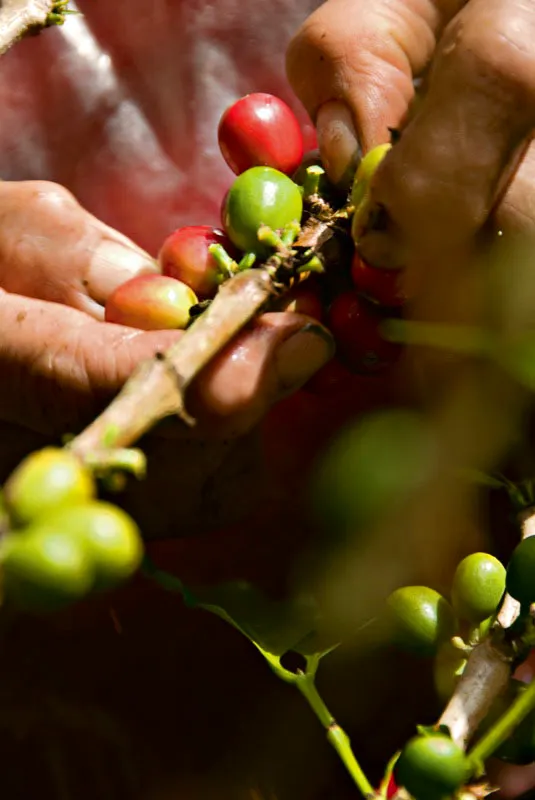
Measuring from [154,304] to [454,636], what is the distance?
10.0 inches

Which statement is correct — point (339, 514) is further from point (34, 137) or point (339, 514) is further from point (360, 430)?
point (34, 137)

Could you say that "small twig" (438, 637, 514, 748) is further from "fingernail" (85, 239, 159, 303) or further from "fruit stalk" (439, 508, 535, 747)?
"fingernail" (85, 239, 159, 303)

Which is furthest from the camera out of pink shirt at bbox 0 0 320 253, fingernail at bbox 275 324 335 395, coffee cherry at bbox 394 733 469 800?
pink shirt at bbox 0 0 320 253

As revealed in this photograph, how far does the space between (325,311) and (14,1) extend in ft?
1.02

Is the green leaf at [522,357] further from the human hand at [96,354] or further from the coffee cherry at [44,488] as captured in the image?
the coffee cherry at [44,488]

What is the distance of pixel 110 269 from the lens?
58cm

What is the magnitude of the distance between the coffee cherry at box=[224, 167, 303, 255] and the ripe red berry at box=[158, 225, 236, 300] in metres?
0.02

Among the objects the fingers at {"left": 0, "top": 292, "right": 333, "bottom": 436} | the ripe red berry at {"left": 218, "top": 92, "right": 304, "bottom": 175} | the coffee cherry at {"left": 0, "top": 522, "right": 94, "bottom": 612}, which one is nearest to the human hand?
the fingers at {"left": 0, "top": 292, "right": 333, "bottom": 436}

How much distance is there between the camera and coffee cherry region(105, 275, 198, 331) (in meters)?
0.50

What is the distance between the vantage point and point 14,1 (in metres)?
0.59

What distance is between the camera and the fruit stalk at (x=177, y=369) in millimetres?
292

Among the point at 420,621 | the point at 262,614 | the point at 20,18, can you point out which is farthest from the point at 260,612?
the point at 20,18

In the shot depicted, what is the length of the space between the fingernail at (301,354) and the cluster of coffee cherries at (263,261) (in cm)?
4

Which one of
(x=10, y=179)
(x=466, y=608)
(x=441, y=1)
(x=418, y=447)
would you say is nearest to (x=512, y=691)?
(x=466, y=608)
